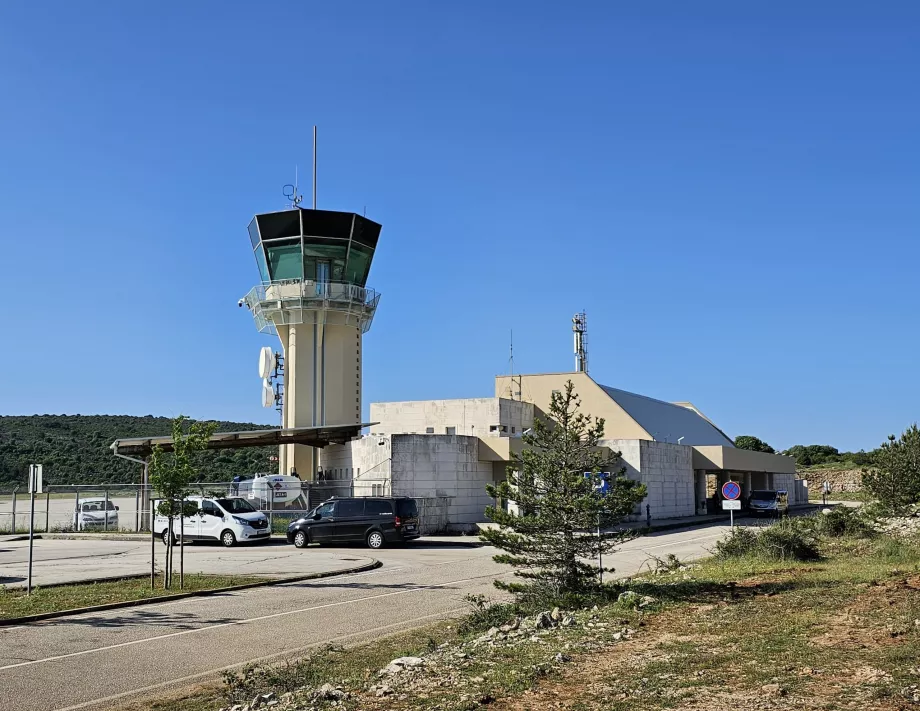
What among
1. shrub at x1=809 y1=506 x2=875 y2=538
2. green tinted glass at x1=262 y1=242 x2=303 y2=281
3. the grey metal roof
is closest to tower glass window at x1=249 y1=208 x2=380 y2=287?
green tinted glass at x1=262 y1=242 x2=303 y2=281

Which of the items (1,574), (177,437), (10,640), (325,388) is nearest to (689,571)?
(177,437)

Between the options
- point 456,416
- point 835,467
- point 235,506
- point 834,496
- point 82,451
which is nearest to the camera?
point 235,506

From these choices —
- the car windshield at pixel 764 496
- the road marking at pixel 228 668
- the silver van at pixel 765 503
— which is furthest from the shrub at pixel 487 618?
the car windshield at pixel 764 496

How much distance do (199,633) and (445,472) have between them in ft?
85.2

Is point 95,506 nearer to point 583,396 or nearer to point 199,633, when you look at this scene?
point 583,396

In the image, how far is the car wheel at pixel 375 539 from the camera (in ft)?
96.1

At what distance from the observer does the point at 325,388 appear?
52.3 meters

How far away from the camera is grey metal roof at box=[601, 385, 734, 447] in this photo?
56541 millimetres

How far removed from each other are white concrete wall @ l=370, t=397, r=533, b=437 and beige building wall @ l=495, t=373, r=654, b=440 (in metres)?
1.17

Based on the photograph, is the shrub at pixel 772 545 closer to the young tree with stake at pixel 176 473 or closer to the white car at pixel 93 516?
the young tree with stake at pixel 176 473

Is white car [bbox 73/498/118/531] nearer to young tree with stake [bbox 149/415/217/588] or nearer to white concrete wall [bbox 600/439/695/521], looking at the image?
white concrete wall [bbox 600/439/695/521]

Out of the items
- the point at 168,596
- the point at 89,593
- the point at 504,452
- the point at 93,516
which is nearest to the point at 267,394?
the point at 93,516

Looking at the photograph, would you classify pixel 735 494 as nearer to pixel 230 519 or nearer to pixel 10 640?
pixel 230 519

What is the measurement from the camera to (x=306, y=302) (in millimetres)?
50375
